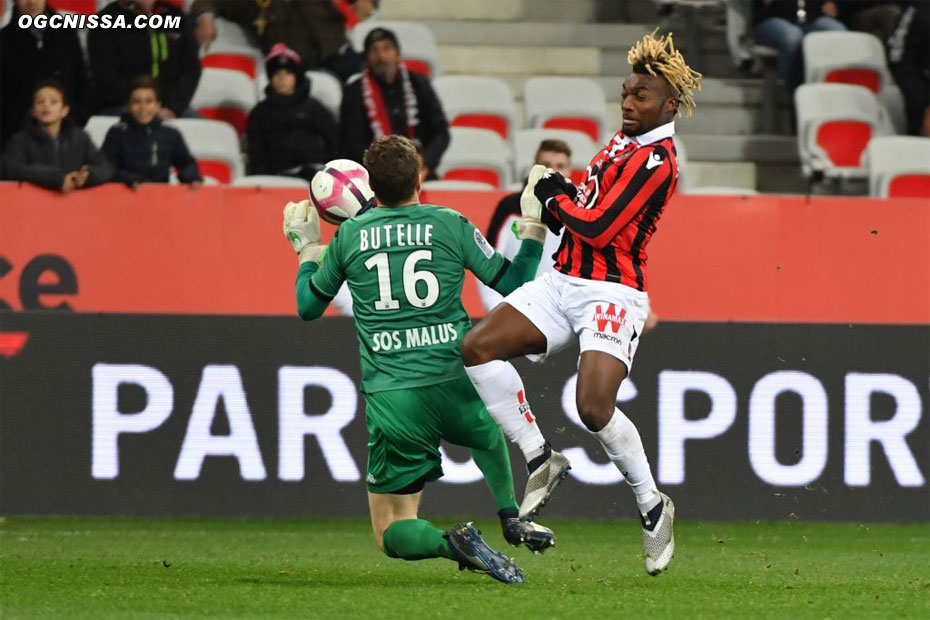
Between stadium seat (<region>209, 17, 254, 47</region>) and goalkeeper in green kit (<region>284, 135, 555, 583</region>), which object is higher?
stadium seat (<region>209, 17, 254, 47</region>)

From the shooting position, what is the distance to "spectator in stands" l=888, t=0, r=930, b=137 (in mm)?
12406

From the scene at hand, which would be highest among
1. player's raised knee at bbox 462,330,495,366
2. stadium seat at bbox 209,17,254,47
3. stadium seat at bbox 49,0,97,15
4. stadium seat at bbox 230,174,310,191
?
stadium seat at bbox 49,0,97,15

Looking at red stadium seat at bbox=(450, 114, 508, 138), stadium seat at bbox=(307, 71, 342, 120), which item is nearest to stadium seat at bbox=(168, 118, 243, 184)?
stadium seat at bbox=(307, 71, 342, 120)

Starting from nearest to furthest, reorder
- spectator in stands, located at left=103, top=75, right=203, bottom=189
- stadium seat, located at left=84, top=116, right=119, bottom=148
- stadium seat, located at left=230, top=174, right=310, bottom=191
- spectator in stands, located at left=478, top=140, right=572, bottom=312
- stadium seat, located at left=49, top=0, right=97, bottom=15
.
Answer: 1. spectator in stands, located at left=478, top=140, right=572, bottom=312
2. spectator in stands, located at left=103, top=75, right=203, bottom=189
3. stadium seat, located at left=230, top=174, right=310, bottom=191
4. stadium seat, located at left=84, top=116, right=119, bottom=148
5. stadium seat, located at left=49, top=0, right=97, bottom=15

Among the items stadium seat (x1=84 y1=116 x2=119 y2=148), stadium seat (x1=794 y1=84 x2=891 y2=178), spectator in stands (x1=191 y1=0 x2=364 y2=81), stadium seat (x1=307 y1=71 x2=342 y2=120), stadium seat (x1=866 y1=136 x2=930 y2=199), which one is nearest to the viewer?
stadium seat (x1=84 y1=116 x2=119 y2=148)

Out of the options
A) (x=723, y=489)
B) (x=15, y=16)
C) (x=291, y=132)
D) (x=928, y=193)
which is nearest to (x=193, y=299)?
(x=291, y=132)

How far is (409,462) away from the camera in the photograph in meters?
5.74

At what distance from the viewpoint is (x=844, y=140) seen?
1221 cm

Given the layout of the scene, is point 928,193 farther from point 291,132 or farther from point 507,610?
point 507,610

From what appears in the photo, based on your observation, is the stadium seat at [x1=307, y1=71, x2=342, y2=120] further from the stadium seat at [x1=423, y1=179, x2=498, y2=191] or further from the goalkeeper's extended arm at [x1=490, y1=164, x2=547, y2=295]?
the goalkeeper's extended arm at [x1=490, y1=164, x2=547, y2=295]

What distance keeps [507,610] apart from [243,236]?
19.0ft

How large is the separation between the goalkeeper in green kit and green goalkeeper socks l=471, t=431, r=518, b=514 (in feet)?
0.04

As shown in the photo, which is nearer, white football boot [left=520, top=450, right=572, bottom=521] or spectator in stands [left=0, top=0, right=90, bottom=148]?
white football boot [left=520, top=450, right=572, bottom=521]

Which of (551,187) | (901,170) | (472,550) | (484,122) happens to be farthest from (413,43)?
(472,550)
